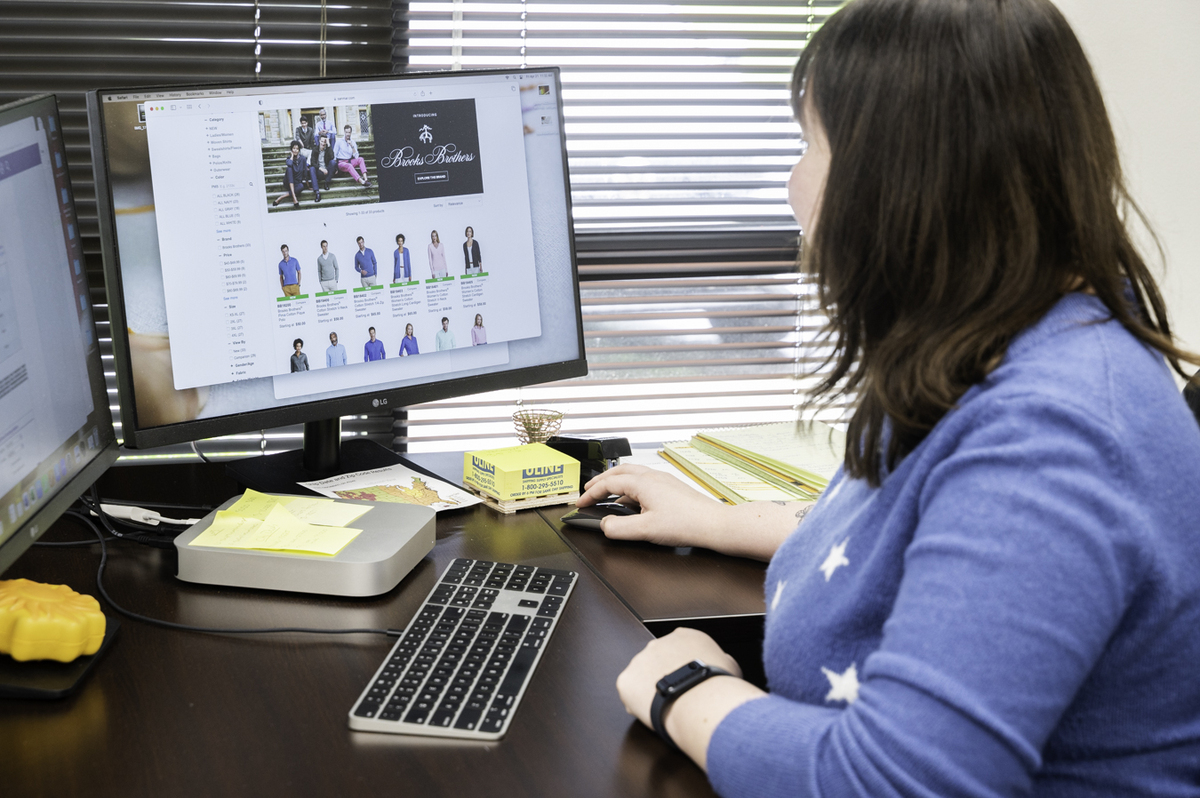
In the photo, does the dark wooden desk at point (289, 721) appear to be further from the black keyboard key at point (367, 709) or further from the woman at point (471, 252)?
the woman at point (471, 252)

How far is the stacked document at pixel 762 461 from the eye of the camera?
1270mm

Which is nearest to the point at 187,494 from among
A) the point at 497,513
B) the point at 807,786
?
the point at 497,513

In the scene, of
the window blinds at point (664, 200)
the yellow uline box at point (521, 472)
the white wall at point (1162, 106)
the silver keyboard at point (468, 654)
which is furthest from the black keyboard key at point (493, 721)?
the white wall at point (1162, 106)

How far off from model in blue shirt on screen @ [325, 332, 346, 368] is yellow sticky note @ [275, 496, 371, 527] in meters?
0.19

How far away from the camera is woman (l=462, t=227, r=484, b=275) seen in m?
1.29

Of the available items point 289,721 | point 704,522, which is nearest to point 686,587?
point 704,522

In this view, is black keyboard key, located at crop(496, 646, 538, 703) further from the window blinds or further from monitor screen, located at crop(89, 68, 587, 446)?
the window blinds

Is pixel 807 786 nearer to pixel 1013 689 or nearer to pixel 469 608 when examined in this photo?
pixel 1013 689

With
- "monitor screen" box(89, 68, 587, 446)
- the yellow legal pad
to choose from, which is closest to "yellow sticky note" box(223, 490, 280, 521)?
the yellow legal pad

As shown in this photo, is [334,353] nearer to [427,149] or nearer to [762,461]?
[427,149]

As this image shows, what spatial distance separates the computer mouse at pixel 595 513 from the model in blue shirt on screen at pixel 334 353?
35cm

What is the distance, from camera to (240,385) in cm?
117

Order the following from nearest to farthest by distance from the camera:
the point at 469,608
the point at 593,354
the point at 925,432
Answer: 1. the point at 925,432
2. the point at 469,608
3. the point at 593,354

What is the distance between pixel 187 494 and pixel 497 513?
0.47 metres
